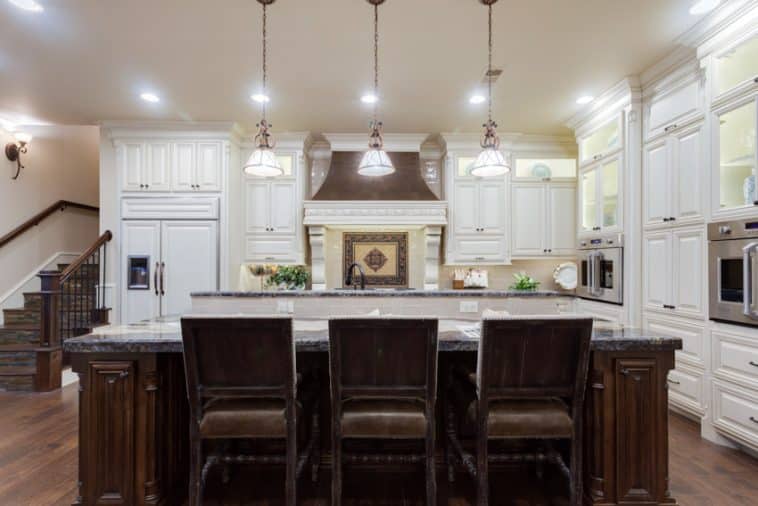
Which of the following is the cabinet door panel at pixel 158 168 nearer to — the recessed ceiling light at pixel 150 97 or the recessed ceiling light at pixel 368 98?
the recessed ceiling light at pixel 150 97

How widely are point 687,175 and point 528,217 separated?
6.93ft

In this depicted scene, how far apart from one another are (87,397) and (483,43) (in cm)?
330

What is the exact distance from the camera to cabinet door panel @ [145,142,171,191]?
4699mm

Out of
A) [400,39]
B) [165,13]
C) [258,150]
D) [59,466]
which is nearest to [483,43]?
[400,39]

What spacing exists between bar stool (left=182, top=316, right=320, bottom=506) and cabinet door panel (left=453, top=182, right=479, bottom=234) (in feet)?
12.3

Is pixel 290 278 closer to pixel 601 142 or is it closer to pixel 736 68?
pixel 601 142

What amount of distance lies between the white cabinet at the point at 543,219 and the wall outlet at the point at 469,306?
2.41 metres

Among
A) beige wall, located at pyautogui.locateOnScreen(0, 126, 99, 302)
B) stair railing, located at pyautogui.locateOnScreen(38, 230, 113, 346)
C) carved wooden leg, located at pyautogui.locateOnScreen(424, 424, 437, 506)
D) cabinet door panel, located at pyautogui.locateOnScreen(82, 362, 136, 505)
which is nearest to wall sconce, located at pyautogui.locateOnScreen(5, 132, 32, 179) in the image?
beige wall, located at pyautogui.locateOnScreen(0, 126, 99, 302)

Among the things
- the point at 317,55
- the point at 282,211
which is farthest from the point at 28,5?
the point at 282,211

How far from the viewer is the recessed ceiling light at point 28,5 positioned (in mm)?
2539

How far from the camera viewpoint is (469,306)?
9.71 ft

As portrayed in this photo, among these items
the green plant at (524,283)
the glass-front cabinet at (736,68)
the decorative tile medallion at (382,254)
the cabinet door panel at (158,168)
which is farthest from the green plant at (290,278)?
the glass-front cabinet at (736,68)

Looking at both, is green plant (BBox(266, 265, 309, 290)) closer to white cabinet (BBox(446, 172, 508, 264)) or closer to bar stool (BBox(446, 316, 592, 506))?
white cabinet (BBox(446, 172, 508, 264))

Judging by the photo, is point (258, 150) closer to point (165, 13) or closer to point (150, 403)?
point (165, 13)
